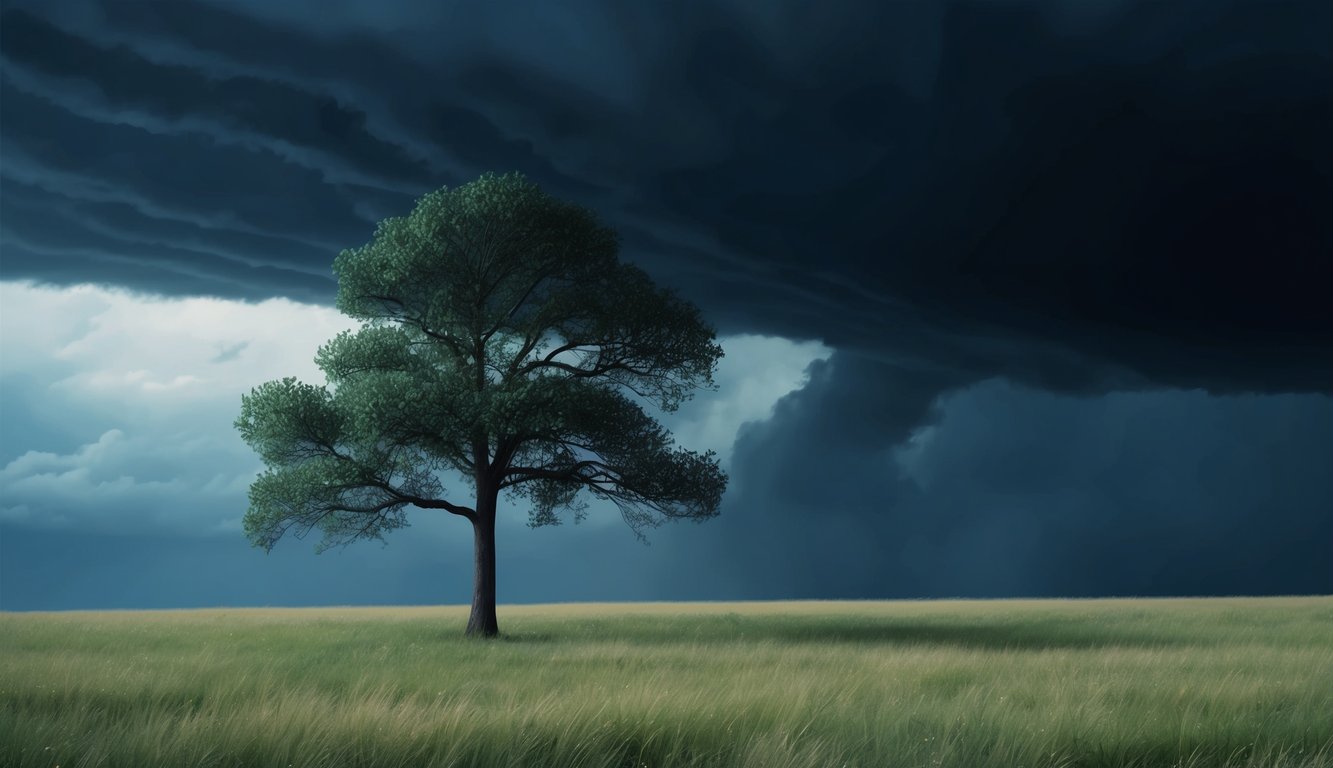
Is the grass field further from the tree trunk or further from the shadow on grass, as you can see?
the tree trunk

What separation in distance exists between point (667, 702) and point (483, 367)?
73.7ft

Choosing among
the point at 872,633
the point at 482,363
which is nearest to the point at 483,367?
the point at 482,363

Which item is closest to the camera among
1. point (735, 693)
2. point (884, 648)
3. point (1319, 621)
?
point (735, 693)

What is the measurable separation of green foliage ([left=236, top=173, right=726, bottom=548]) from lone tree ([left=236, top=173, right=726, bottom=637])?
0.16ft

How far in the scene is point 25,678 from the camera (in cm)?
1673

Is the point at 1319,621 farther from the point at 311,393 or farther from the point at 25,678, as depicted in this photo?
the point at 25,678

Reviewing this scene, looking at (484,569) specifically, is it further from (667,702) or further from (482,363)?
(667,702)

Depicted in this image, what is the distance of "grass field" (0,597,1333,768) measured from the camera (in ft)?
29.9

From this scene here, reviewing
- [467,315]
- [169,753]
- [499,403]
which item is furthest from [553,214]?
[169,753]

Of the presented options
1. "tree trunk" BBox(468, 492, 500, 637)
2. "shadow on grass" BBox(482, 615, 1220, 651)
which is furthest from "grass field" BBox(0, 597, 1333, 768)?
"tree trunk" BBox(468, 492, 500, 637)

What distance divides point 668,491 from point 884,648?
923 cm

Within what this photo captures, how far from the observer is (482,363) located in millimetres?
32500

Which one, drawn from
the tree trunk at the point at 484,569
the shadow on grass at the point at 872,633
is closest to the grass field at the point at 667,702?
the shadow on grass at the point at 872,633

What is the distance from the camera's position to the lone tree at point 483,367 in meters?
31.2
